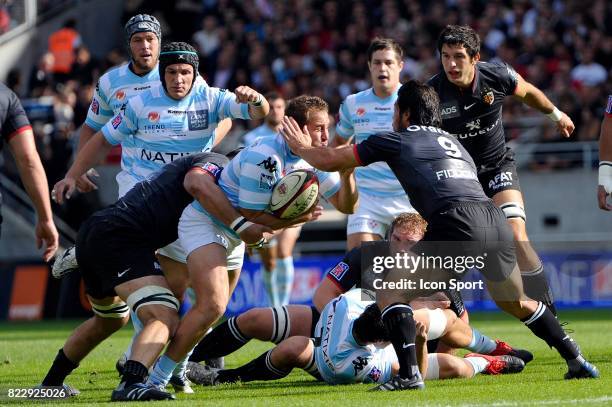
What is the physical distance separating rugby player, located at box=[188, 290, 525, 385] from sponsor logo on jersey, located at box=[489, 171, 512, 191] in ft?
6.08

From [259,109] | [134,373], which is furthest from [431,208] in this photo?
[134,373]

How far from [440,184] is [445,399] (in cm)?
153

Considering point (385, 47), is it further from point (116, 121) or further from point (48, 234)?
point (48, 234)

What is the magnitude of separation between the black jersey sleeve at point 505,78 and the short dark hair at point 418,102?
201 cm

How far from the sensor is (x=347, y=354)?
8.41 metres

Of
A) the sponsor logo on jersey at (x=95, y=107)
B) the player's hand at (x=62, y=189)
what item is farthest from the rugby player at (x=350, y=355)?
the sponsor logo on jersey at (x=95, y=107)

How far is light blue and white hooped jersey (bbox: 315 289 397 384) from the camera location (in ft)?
27.5

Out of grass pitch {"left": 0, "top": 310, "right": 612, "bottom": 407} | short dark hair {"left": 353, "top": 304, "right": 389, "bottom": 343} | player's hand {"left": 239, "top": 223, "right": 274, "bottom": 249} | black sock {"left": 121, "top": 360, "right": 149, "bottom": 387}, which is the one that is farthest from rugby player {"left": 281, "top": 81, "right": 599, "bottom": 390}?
black sock {"left": 121, "top": 360, "right": 149, "bottom": 387}

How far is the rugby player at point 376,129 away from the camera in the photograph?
38.4 ft

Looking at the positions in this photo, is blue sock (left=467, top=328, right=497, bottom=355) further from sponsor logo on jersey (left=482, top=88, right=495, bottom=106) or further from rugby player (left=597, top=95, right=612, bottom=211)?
sponsor logo on jersey (left=482, top=88, right=495, bottom=106)

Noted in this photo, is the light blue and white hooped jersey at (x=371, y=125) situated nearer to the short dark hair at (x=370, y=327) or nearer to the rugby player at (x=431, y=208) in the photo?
the rugby player at (x=431, y=208)

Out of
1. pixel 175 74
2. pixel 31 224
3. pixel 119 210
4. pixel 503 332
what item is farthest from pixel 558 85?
pixel 119 210

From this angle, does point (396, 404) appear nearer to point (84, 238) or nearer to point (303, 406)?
point (303, 406)

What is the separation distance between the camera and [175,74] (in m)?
9.66
